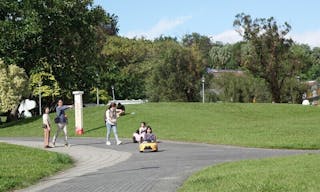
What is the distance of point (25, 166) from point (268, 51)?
4959 centimetres

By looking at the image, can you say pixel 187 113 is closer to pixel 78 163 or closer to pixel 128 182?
pixel 78 163

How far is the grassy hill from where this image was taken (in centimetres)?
2548

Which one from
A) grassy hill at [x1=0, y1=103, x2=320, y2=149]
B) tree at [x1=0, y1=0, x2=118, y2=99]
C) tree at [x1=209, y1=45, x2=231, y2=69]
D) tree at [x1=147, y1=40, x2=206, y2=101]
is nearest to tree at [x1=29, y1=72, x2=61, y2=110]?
tree at [x1=0, y1=0, x2=118, y2=99]

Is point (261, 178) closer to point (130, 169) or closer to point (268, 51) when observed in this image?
point (130, 169)

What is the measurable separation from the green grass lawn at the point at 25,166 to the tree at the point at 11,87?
A: 3803 cm

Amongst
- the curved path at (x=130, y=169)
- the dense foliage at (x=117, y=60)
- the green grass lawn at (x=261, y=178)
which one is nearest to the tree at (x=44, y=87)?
the dense foliage at (x=117, y=60)

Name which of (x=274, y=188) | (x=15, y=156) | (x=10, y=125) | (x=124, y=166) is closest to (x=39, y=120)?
(x=10, y=125)

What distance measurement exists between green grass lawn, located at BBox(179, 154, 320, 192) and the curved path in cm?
67

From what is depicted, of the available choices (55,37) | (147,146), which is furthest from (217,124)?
(55,37)

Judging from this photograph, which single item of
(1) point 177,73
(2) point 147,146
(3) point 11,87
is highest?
(1) point 177,73

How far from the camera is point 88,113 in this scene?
4559cm

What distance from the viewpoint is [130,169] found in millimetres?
14922

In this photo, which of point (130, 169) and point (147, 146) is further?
point (147, 146)

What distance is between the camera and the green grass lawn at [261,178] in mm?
9414
